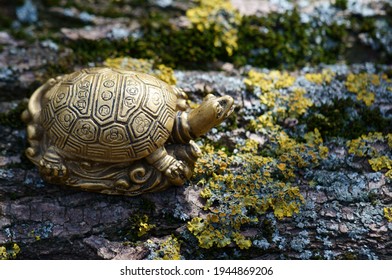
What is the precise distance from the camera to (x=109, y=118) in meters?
3.49

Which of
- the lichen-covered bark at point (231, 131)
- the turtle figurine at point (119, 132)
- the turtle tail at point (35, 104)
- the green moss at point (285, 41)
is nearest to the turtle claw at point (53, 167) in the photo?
the turtle figurine at point (119, 132)

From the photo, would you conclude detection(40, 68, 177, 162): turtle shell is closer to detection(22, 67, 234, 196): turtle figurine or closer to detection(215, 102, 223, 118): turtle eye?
detection(22, 67, 234, 196): turtle figurine

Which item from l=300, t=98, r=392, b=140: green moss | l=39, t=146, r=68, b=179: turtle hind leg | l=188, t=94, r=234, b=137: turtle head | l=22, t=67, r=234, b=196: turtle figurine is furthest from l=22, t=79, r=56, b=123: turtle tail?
l=300, t=98, r=392, b=140: green moss

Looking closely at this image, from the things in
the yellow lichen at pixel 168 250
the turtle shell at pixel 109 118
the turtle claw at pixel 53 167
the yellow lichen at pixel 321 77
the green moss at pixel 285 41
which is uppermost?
the green moss at pixel 285 41

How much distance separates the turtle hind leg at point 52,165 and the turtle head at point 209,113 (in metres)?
0.94

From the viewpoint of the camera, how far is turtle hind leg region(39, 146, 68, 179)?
11.8 feet

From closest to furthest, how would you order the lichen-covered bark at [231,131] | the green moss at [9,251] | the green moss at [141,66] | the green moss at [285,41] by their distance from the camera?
the green moss at [9,251] → the lichen-covered bark at [231,131] → the green moss at [141,66] → the green moss at [285,41]

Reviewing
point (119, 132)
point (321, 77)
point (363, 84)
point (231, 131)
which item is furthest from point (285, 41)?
point (119, 132)

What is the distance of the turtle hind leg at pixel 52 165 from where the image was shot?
3.58 m

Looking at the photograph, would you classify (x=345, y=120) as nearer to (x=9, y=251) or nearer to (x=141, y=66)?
(x=141, y=66)

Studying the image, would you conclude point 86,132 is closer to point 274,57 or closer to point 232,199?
point 232,199

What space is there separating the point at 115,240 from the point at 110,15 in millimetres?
2224

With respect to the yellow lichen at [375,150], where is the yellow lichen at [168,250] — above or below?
below

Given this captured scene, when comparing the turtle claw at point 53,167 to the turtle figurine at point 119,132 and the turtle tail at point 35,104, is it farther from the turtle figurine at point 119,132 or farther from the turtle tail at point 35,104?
the turtle tail at point 35,104
